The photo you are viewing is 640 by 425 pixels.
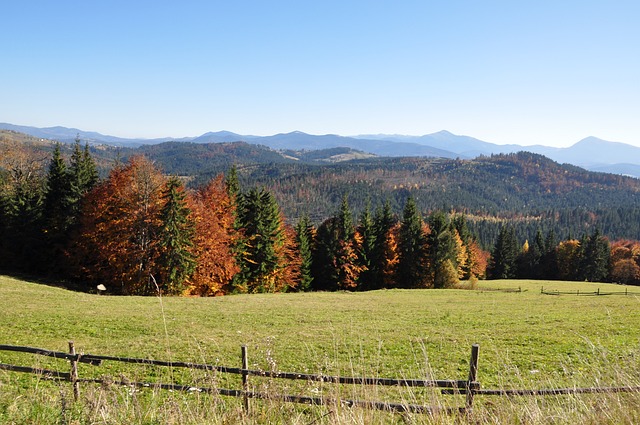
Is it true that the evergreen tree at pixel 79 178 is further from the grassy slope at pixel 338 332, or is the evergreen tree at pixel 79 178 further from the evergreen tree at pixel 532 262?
the evergreen tree at pixel 532 262

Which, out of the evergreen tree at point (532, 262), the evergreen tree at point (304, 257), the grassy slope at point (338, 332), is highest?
the grassy slope at point (338, 332)

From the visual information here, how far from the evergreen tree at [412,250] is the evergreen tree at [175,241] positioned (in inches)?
1201

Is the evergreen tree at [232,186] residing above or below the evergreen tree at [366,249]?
above

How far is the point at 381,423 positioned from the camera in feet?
14.0

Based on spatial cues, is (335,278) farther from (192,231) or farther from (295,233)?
(192,231)

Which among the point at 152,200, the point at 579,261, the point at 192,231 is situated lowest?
the point at 579,261

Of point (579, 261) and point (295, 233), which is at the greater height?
point (295, 233)

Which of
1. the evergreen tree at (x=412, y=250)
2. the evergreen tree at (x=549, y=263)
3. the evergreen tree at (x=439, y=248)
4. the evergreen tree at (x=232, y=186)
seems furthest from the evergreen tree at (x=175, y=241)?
the evergreen tree at (x=549, y=263)

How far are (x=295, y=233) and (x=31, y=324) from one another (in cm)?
3729

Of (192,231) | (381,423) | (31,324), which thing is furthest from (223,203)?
(381,423)

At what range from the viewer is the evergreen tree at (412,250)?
53.1 m

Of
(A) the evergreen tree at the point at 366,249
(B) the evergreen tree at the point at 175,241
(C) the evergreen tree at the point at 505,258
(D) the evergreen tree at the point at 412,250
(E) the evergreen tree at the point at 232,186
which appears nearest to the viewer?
(B) the evergreen tree at the point at 175,241

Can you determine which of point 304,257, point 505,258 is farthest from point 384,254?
point 505,258

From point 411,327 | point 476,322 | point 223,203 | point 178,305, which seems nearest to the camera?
point 411,327
